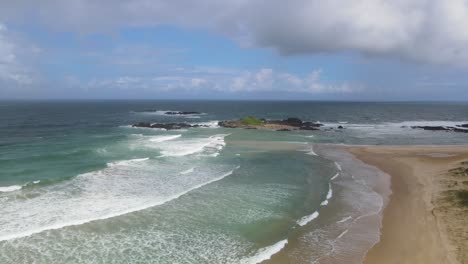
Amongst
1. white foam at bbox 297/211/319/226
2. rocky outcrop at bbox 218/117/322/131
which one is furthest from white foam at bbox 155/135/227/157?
white foam at bbox 297/211/319/226

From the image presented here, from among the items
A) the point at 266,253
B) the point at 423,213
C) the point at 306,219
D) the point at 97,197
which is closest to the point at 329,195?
the point at 306,219

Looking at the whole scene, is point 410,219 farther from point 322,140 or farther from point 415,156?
point 322,140

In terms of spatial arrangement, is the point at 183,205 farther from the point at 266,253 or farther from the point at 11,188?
the point at 11,188

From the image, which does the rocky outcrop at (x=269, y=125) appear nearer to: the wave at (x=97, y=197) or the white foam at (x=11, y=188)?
the wave at (x=97, y=197)

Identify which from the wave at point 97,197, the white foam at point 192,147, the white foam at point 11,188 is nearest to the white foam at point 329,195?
the wave at point 97,197

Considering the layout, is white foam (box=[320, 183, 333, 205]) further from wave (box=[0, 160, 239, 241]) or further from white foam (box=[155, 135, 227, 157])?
white foam (box=[155, 135, 227, 157])

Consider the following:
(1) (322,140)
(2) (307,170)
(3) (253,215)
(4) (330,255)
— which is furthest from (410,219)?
(1) (322,140)
